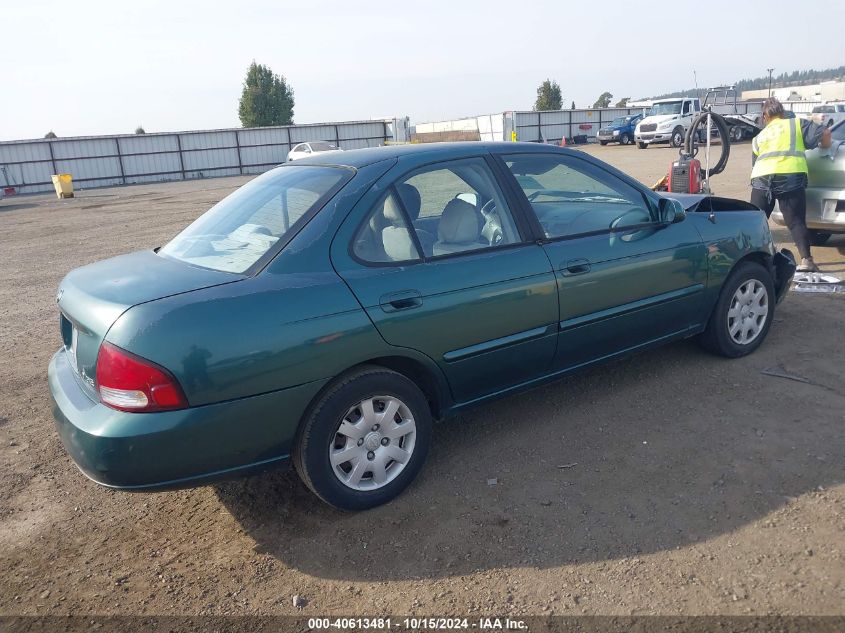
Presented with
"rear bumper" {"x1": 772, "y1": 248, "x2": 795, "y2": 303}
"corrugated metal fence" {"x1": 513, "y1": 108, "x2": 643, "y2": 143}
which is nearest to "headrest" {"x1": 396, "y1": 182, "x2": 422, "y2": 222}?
"rear bumper" {"x1": 772, "y1": 248, "x2": 795, "y2": 303}

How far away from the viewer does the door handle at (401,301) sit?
3.11m

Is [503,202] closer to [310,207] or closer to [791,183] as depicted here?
[310,207]

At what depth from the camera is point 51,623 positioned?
8.63 ft

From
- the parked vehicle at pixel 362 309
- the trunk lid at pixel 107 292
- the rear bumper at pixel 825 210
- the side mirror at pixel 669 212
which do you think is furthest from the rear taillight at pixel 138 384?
the rear bumper at pixel 825 210

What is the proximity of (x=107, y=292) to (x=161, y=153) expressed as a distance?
39.0 m

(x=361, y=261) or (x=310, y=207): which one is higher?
(x=310, y=207)

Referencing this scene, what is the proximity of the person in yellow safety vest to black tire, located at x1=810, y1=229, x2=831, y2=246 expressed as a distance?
1315mm

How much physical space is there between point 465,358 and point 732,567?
145cm

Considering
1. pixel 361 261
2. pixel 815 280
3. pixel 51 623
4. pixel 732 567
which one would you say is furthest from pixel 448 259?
pixel 815 280

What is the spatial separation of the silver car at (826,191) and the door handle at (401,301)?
5.63 m

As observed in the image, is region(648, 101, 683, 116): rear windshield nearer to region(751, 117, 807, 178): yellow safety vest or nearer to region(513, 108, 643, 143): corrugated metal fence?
region(513, 108, 643, 143): corrugated metal fence

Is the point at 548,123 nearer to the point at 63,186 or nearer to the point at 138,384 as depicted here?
the point at 63,186

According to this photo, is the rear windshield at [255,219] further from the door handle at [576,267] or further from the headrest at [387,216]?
the door handle at [576,267]

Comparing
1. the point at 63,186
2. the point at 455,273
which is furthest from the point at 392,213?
the point at 63,186
